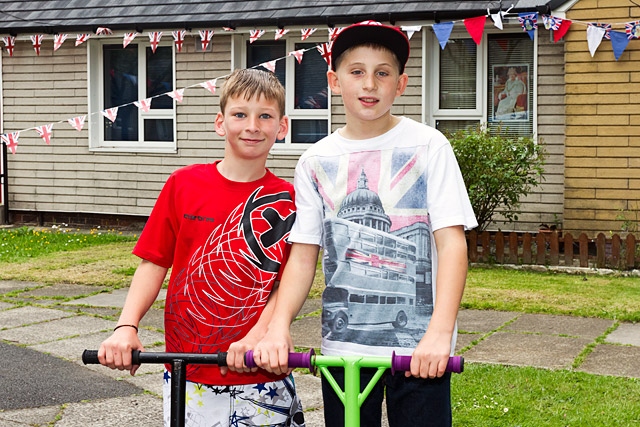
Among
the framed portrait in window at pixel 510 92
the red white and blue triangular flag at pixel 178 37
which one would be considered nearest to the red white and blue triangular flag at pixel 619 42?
the framed portrait in window at pixel 510 92

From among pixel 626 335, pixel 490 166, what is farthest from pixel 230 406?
pixel 490 166

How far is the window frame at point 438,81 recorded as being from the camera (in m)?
12.7

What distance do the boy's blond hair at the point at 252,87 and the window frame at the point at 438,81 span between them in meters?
9.66

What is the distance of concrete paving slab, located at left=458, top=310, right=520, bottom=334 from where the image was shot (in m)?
7.23

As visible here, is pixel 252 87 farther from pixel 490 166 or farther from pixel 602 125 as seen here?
pixel 602 125

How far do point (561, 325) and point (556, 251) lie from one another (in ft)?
10.4

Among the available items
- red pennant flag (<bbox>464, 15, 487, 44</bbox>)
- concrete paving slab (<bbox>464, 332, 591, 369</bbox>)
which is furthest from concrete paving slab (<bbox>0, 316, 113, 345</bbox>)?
red pennant flag (<bbox>464, 15, 487, 44</bbox>)

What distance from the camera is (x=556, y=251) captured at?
34.2 ft

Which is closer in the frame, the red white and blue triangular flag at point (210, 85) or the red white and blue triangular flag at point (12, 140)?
the red white and blue triangular flag at point (210, 85)

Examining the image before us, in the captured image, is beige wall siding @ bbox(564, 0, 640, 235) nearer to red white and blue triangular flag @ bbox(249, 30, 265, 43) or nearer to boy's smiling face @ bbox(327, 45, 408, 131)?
red white and blue triangular flag @ bbox(249, 30, 265, 43)

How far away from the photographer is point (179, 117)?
14.4m

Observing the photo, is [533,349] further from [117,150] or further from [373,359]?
[117,150]

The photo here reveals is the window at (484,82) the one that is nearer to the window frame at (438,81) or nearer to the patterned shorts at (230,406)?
the window frame at (438,81)

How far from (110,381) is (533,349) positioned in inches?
109
